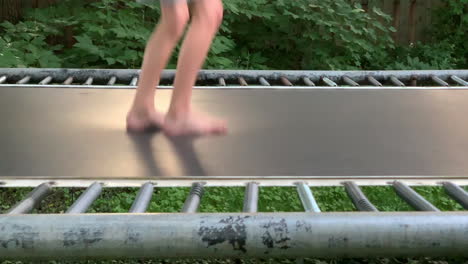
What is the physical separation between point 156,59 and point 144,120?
6.5 inches

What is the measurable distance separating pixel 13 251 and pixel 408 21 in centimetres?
402

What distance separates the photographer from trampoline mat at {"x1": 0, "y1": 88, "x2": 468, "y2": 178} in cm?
136

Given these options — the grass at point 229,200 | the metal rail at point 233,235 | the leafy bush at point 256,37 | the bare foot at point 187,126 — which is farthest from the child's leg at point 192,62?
the leafy bush at point 256,37

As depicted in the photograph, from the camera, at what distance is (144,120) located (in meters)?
1.63

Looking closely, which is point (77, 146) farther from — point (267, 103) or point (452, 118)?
point (452, 118)

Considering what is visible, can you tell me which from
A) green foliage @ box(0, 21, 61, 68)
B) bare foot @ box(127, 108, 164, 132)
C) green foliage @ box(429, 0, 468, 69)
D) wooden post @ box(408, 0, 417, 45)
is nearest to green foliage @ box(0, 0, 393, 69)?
green foliage @ box(0, 21, 61, 68)

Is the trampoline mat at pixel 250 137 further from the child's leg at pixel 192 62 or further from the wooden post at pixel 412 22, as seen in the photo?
the wooden post at pixel 412 22

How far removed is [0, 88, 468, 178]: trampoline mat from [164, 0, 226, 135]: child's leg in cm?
7

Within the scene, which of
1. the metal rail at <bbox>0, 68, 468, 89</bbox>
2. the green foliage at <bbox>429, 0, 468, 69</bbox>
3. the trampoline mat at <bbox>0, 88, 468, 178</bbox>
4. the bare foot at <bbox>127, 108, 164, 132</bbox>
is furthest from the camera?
the green foliage at <bbox>429, 0, 468, 69</bbox>

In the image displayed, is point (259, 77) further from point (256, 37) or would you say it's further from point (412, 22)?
point (412, 22)

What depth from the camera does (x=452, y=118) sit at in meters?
1.86

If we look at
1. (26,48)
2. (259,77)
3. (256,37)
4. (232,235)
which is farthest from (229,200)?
(256,37)

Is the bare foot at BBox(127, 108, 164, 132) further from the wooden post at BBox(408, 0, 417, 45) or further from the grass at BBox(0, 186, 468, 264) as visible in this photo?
the wooden post at BBox(408, 0, 417, 45)

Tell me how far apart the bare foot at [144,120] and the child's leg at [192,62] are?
32 mm
